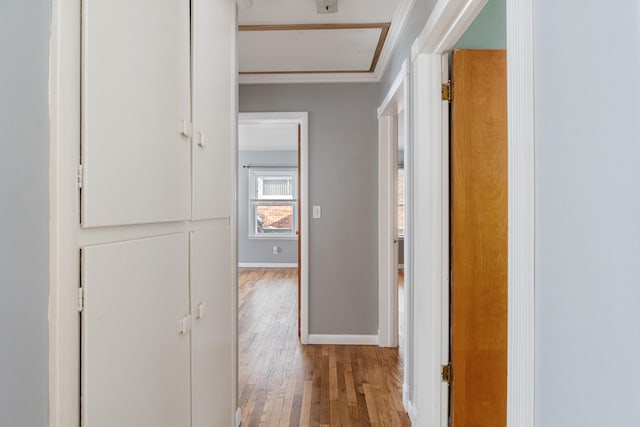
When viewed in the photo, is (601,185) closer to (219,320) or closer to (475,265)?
(475,265)

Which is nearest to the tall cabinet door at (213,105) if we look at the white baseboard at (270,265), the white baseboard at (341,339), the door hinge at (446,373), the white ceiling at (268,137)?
the door hinge at (446,373)

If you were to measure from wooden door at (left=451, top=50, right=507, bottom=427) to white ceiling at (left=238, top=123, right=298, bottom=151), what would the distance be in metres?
3.77

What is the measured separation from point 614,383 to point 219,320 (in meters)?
1.53

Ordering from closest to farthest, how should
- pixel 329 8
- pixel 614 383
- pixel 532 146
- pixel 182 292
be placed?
pixel 614 383 < pixel 532 146 < pixel 182 292 < pixel 329 8

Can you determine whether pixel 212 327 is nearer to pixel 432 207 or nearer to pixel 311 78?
pixel 432 207

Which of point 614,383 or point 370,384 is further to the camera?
point 370,384

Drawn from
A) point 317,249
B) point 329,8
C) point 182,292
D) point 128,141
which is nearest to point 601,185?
point 128,141

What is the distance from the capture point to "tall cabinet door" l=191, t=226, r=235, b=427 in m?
1.55

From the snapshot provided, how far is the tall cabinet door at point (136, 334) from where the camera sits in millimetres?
896

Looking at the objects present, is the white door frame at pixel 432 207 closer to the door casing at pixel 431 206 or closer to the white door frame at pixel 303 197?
the door casing at pixel 431 206

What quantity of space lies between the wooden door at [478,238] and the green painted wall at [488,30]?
19cm

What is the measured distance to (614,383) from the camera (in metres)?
0.68

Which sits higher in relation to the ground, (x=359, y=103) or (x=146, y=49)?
(x=359, y=103)

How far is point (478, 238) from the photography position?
1.98 metres
